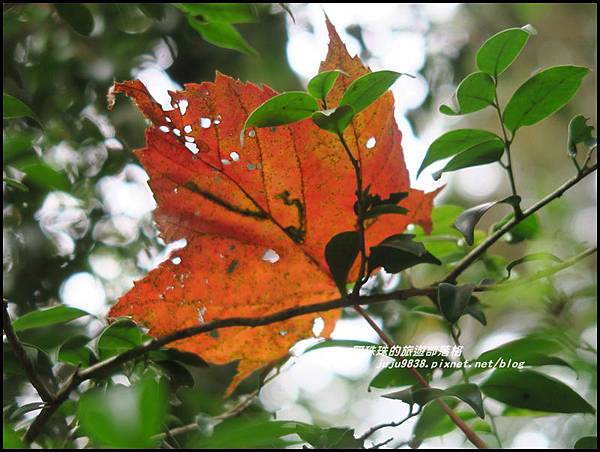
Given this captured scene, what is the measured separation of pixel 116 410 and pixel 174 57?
870 millimetres

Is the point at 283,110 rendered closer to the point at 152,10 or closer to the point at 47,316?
the point at 47,316

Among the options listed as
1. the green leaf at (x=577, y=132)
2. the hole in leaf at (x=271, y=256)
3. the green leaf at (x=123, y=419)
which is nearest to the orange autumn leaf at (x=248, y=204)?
the hole in leaf at (x=271, y=256)

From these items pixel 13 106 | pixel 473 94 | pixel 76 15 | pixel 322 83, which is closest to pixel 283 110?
pixel 322 83

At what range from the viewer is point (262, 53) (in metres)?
1.08

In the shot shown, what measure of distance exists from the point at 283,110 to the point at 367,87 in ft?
0.17

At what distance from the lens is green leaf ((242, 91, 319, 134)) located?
1.22 feet

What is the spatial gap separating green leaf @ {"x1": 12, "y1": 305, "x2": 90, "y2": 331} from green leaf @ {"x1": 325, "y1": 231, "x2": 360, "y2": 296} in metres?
0.19

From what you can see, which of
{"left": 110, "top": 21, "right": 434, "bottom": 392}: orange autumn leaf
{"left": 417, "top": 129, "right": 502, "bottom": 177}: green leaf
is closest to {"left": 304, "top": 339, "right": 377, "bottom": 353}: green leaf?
{"left": 110, "top": 21, "right": 434, "bottom": 392}: orange autumn leaf

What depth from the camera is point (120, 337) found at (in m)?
0.45

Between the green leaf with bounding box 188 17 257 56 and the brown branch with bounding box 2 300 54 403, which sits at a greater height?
the green leaf with bounding box 188 17 257 56

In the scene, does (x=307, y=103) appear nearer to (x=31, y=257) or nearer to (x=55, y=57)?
(x=31, y=257)

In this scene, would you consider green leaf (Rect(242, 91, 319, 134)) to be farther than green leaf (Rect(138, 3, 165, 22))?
No

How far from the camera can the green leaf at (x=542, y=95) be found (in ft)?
1.34

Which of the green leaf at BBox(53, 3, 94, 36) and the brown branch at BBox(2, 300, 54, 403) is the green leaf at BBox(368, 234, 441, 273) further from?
the green leaf at BBox(53, 3, 94, 36)
